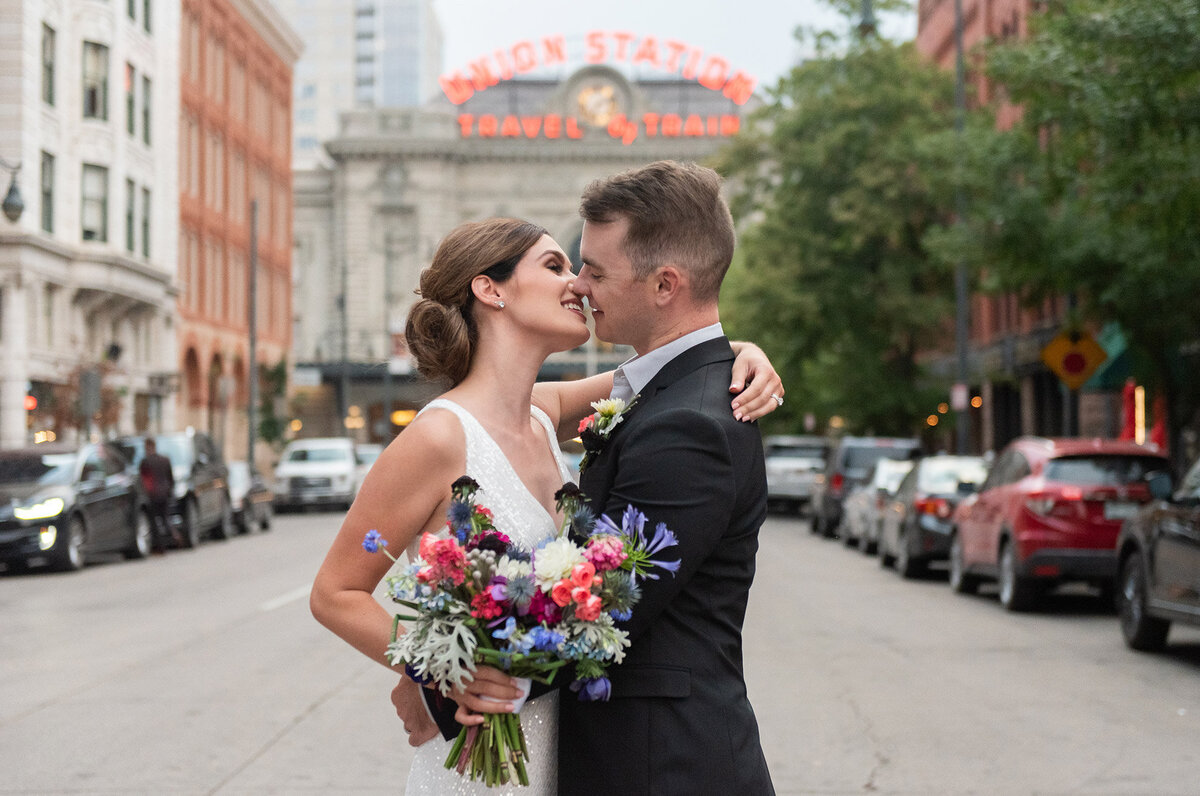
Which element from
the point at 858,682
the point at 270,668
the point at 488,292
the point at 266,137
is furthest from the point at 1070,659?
the point at 266,137

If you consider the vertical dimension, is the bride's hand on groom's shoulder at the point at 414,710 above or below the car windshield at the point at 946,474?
above

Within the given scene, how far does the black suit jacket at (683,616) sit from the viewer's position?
2.84m

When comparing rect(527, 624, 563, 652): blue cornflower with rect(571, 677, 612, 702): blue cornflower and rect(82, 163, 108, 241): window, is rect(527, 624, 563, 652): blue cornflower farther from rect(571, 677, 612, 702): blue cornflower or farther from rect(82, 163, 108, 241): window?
rect(82, 163, 108, 241): window

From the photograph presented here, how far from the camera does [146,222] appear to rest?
47750mm

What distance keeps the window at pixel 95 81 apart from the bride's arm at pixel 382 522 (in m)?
41.9

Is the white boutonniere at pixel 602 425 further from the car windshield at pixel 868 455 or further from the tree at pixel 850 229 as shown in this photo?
the tree at pixel 850 229

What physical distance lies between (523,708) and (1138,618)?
10520mm

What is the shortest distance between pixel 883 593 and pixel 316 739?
11.1 m

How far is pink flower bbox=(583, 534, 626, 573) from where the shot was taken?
8.91ft

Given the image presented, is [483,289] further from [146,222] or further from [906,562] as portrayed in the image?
[146,222]

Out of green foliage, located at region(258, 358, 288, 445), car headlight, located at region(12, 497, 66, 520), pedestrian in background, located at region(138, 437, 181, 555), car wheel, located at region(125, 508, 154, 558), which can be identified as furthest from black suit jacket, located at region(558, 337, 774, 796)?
green foliage, located at region(258, 358, 288, 445)

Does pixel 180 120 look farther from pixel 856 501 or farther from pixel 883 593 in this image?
pixel 883 593

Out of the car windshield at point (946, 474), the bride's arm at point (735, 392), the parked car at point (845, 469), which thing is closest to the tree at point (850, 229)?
the parked car at point (845, 469)

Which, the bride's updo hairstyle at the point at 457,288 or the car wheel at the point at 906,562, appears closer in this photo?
the bride's updo hairstyle at the point at 457,288
